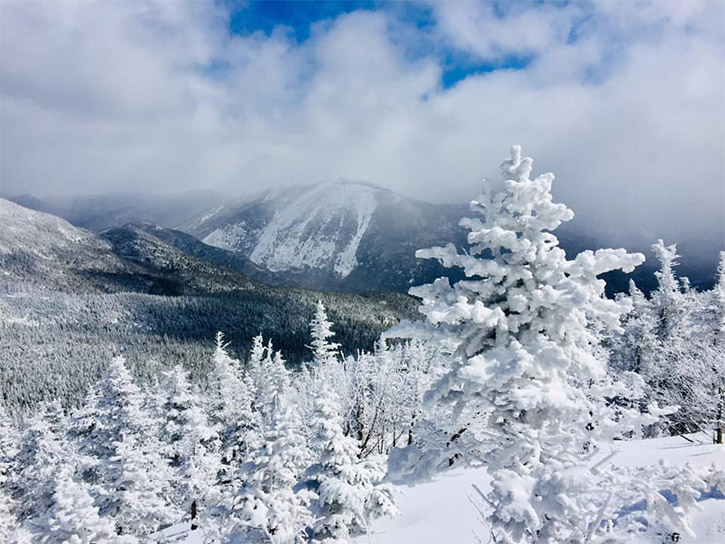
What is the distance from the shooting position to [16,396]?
12088 cm

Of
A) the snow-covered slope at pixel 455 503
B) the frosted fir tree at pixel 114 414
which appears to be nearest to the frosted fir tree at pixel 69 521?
the frosted fir tree at pixel 114 414

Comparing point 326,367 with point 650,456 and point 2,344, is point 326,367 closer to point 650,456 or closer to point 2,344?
point 650,456

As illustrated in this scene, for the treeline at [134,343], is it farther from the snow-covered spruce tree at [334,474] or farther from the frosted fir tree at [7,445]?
the snow-covered spruce tree at [334,474]

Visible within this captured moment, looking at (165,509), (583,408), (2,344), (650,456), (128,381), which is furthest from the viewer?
(2,344)

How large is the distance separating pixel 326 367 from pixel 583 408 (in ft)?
118

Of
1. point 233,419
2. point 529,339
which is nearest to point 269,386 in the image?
point 233,419

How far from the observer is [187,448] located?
3083cm

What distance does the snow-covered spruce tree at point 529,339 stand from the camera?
639 cm

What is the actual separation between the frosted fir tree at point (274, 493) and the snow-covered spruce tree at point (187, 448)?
633 inches

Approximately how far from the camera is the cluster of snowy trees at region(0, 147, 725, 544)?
6.32 m

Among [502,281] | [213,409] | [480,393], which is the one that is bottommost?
[213,409]

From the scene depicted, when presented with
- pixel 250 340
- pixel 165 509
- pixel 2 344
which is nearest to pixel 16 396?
pixel 2 344

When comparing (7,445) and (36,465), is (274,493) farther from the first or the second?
(7,445)

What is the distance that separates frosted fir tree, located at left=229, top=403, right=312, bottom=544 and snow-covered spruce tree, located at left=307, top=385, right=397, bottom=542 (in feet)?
3.68
